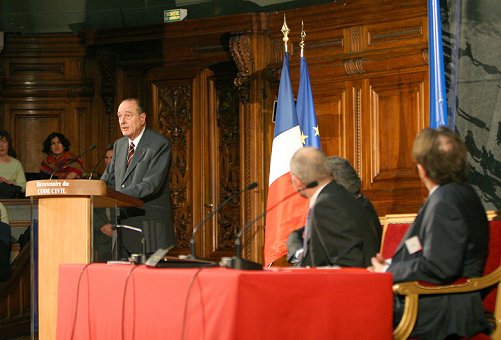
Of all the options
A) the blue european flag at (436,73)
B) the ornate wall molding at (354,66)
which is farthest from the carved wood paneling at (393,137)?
the blue european flag at (436,73)

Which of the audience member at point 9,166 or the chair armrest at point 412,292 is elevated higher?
the audience member at point 9,166

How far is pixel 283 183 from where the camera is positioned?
6906 millimetres

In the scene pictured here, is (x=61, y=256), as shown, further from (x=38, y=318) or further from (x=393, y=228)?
(x=393, y=228)

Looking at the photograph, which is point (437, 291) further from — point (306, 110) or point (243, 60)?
point (243, 60)

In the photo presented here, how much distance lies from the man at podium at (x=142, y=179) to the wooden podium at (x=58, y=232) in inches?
24.7

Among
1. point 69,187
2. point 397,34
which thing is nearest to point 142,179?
point 69,187

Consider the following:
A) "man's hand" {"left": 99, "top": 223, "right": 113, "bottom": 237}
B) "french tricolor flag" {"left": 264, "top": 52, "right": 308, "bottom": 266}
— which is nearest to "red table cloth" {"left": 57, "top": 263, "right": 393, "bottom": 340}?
"man's hand" {"left": 99, "top": 223, "right": 113, "bottom": 237}

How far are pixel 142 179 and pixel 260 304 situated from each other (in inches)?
103

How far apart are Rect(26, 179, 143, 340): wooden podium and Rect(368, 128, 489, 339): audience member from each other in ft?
5.76

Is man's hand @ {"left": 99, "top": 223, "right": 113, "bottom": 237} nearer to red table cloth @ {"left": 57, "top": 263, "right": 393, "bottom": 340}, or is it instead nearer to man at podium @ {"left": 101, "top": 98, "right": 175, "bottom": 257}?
man at podium @ {"left": 101, "top": 98, "right": 175, "bottom": 257}

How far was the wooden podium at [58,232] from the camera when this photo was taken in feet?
15.5

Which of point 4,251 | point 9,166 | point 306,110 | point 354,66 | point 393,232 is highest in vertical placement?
point 354,66

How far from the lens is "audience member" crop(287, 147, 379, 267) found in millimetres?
3916

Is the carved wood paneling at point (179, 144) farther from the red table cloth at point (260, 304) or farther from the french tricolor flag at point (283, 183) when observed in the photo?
the red table cloth at point (260, 304)
